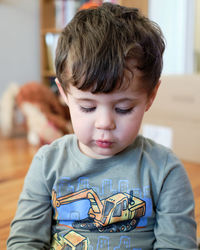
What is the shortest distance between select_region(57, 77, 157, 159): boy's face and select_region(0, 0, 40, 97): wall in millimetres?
1872

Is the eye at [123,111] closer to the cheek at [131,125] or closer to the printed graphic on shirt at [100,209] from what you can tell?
the cheek at [131,125]

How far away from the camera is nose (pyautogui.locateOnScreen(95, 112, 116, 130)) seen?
58cm

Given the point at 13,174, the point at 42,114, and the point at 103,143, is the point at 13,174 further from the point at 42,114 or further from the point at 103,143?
Answer: the point at 103,143

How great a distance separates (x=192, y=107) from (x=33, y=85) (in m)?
0.95

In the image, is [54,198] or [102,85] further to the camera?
[54,198]

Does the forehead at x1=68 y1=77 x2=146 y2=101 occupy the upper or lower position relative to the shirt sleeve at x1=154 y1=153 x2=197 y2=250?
upper

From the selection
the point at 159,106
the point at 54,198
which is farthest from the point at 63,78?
the point at 159,106

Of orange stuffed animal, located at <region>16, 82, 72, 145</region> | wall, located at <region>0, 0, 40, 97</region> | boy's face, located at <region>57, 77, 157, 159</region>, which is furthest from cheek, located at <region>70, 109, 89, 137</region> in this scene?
wall, located at <region>0, 0, 40, 97</region>

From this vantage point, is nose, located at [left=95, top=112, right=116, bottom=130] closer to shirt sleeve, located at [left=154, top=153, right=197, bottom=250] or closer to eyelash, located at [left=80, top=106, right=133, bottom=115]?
eyelash, located at [left=80, top=106, right=133, bottom=115]

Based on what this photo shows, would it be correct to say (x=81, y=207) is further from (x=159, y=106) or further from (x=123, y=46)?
(x=159, y=106)

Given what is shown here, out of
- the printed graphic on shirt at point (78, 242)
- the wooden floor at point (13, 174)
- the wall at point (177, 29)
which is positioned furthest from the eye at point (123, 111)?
the wall at point (177, 29)

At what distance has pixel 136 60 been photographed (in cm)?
58

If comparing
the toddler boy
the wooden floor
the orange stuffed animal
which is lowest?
the wooden floor

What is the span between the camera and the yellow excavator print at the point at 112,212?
0.65 meters
